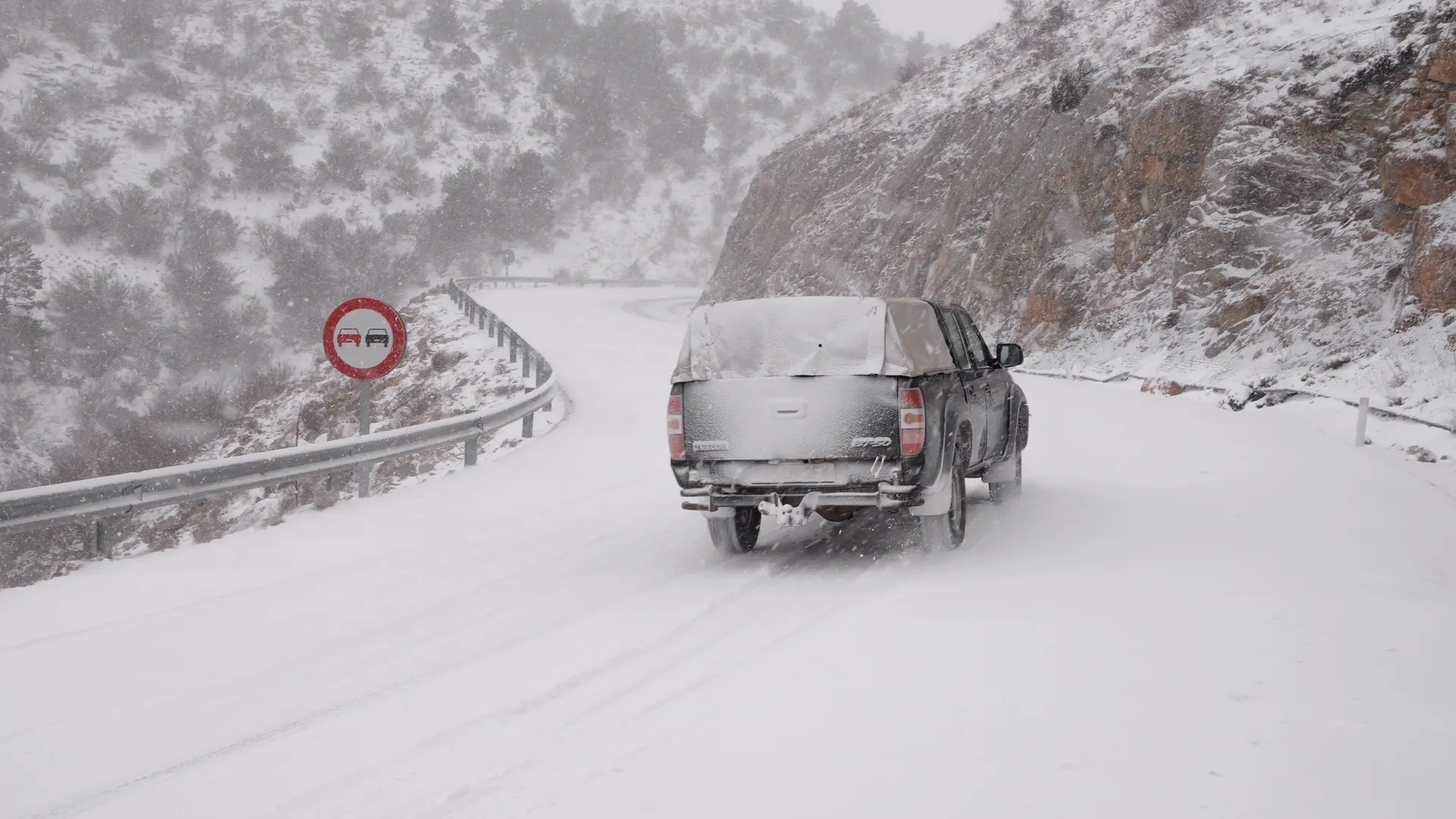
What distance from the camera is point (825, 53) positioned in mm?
113312

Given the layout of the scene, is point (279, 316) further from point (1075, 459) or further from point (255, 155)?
point (1075, 459)

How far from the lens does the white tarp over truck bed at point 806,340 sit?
24.2 feet

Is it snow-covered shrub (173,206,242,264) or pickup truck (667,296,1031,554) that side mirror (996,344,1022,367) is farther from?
snow-covered shrub (173,206,242,264)

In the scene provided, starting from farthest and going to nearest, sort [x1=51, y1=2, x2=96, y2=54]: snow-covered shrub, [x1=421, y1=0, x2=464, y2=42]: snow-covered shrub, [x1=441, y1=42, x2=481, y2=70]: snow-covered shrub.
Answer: [x1=421, y1=0, x2=464, y2=42]: snow-covered shrub → [x1=441, y1=42, x2=481, y2=70]: snow-covered shrub → [x1=51, y1=2, x2=96, y2=54]: snow-covered shrub

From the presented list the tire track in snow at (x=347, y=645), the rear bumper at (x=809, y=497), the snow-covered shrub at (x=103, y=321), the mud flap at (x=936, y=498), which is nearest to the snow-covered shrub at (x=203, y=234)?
the snow-covered shrub at (x=103, y=321)

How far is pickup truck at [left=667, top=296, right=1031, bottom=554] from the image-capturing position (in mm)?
7262

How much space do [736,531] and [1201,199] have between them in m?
18.5

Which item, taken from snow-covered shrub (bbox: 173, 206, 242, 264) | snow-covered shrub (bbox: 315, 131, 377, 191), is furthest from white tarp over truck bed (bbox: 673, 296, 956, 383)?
snow-covered shrub (bbox: 315, 131, 377, 191)

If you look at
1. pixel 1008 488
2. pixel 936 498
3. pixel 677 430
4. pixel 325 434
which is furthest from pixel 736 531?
pixel 325 434

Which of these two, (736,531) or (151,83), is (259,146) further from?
(736,531)

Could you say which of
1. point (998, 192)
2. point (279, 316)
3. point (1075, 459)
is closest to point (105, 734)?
point (1075, 459)

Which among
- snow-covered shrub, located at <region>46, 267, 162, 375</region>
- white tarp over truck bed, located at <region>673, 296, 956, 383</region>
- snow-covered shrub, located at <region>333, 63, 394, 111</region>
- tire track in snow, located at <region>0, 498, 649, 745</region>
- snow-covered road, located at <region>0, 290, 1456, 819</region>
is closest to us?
snow-covered road, located at <region>0, 290, 1456, 819</region>

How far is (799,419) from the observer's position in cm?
735

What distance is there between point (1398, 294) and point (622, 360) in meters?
18.0
